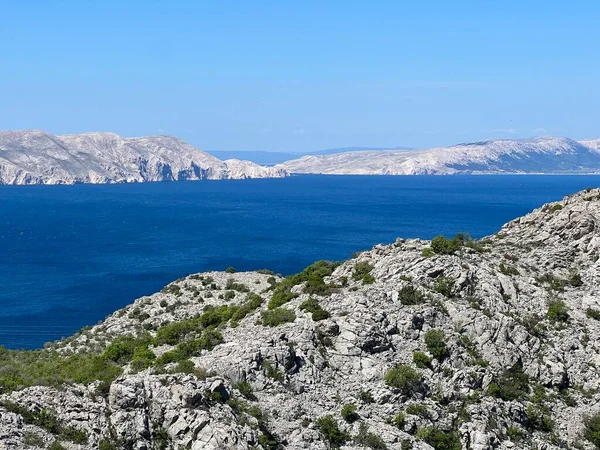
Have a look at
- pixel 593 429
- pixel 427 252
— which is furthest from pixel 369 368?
pixel 427 252

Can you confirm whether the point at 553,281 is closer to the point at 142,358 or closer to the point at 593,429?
the point at 593,429

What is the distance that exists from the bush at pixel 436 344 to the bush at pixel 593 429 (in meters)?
8.16

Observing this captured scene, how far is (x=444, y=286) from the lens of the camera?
4262cm

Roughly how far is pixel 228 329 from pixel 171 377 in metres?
11.4

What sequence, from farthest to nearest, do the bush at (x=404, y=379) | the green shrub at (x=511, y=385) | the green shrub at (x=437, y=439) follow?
the green shrub at (x=511, y=385) → the bush at (x=404, y=379) → the green shrub at (x=437, y=439)

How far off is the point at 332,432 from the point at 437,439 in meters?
5.44

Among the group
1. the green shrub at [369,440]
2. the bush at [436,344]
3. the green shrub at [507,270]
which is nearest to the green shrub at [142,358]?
the green shrub at [369,440]

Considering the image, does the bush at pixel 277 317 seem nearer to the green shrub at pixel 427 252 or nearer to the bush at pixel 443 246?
the green shrub at pixel 427 252

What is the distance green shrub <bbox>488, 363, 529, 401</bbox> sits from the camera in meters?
36.3

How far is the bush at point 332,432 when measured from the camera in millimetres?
31438

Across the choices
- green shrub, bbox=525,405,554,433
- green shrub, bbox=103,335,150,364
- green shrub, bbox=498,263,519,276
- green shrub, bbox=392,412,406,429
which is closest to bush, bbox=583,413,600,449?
green shrub, bbox=525,405,554,433

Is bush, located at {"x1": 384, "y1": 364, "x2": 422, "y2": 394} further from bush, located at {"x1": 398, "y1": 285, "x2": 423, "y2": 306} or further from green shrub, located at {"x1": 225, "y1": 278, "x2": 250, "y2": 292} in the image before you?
green shrub, located at {"x1": 225, "y1": 278, "x2": 250, "y2": 292}

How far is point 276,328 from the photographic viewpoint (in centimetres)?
3975

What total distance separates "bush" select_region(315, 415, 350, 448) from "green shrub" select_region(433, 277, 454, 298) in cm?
1359
